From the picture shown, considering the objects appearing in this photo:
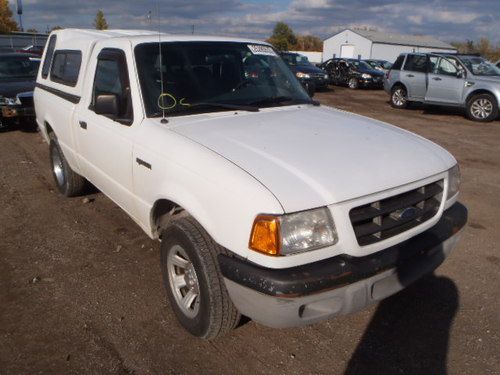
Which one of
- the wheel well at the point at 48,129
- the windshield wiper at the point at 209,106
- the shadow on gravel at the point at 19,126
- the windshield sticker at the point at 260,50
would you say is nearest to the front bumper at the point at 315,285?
the windshield wiper at the point at 209,106

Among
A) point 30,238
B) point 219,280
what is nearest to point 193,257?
point 219,280

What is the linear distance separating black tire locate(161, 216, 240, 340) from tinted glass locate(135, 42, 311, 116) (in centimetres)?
104

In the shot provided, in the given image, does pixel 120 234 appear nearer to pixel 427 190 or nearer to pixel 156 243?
pixel 156 243

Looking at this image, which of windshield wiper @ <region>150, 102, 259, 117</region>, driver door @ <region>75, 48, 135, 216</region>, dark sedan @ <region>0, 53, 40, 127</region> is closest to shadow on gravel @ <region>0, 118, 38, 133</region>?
dark sedan @ <region>0, 53, 40, 127</region>

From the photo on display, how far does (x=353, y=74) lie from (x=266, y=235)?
70.3ft

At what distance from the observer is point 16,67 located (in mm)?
10531

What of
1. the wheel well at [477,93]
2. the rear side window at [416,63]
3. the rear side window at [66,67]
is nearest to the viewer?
the rear side window at [66,67]

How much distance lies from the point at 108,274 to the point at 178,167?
152 centimetres

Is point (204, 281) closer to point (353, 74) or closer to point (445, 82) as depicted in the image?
point (445, 82)

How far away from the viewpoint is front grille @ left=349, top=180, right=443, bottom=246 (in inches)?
93.4

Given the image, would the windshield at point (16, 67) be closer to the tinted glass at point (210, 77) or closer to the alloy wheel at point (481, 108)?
the tinted glass at point (210, 77)

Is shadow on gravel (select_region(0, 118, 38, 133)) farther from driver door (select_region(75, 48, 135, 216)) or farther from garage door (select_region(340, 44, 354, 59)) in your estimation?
garage door (select_region(340, 44, 354, 59))

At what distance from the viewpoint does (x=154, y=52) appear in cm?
349

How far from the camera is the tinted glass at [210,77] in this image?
11.0 feet
